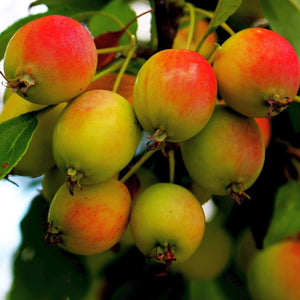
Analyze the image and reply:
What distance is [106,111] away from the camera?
76cm

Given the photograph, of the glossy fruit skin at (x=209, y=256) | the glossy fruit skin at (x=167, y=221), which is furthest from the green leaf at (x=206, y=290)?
the glossy fruit skin at (x=167, y=221)

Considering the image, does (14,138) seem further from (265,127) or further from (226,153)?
(265,127)

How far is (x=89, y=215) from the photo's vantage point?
82 cm

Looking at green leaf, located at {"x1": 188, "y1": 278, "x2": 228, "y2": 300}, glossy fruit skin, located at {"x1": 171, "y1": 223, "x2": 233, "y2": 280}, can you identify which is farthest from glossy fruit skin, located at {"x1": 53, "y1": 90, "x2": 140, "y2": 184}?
green leaf, located at {"x1": 188, "y1": 278, "x2": 228, "y2": 300}

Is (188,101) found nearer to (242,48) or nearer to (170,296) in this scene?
(242,48)

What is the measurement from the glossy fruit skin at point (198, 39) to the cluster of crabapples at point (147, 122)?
385 millimetres

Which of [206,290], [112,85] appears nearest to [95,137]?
[112,85]

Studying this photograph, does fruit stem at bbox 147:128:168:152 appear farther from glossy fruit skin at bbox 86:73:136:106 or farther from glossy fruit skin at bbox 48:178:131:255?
glossy fruit skin at bbox 86:73:136:106

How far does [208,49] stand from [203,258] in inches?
22.0

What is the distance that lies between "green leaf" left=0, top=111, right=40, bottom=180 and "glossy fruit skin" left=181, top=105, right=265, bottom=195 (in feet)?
0.92

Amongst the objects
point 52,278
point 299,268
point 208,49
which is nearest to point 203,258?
point 299,268

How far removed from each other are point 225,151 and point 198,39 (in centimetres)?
59

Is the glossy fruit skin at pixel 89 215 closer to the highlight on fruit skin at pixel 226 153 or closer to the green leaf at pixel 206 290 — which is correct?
the highlight on fruit skin at pixel 226 153

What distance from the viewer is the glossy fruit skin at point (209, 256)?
1287mm
